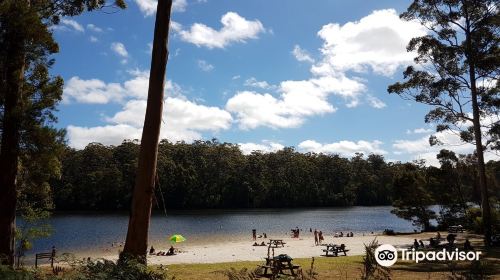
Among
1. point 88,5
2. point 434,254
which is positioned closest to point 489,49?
point 434,254

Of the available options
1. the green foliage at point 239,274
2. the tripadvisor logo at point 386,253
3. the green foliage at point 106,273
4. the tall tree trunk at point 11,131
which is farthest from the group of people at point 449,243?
the tall tree trunk at point 11,131

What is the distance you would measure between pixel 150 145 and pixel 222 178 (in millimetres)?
108831

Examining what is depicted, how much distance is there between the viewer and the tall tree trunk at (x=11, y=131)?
1089 cm

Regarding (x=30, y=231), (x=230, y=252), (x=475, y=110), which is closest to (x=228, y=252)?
(x=230, y=252)

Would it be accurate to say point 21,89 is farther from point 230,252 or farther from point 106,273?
point 230,252

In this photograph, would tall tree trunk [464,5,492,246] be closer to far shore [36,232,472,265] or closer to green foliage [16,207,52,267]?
far shore [36,232,472,265]

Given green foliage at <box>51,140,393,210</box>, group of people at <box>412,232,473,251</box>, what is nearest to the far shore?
group of people at <box>412,232,473,251</box>

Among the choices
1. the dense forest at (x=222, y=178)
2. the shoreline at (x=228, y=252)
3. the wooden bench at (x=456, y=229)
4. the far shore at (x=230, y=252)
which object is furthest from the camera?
the dense forest at (x=222, y=178)

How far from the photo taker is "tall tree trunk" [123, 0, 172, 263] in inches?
267

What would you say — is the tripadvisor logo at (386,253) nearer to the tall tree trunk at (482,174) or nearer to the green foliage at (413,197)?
the tall tree trunk at (482,174)

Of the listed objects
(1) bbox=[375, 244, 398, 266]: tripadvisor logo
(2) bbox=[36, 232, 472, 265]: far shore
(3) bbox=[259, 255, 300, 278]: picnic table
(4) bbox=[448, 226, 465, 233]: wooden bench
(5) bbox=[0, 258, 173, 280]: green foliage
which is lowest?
(2) bbox=[36, 232, 472, 265]: far shore

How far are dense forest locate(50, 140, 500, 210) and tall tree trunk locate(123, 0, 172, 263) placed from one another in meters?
75.2

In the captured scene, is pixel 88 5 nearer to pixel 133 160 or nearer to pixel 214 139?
pixel 133 160

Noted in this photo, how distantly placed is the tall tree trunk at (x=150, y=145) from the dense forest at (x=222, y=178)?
75.2 meters
